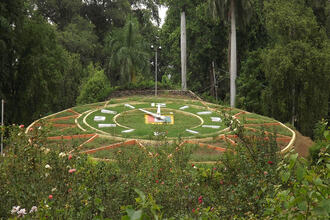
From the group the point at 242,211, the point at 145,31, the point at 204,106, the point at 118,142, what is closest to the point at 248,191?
the point at 242,211

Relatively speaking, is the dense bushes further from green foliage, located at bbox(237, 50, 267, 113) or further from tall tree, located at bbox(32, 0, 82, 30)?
tall tree, located at bbox(32, 0, 82, 30)

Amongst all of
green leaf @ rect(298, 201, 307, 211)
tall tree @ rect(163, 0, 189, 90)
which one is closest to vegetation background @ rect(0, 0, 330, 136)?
tall tree @ rect(163, 0, 189, 90)

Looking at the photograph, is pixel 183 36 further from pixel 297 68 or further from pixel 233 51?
pixel 297 68

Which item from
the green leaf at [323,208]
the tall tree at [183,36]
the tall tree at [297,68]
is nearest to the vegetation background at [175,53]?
the tall tree at [297,68]

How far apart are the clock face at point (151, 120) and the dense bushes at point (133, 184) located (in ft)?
15.5

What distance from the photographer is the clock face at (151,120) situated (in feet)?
38.7

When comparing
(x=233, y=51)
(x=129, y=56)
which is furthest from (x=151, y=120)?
(x=129, y=56)

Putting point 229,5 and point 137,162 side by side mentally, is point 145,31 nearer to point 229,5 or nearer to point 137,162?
point 229,5

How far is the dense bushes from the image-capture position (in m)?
3.97

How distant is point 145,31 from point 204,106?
911 inches

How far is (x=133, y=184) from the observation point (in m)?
5.05

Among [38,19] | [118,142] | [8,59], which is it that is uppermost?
[38,19]

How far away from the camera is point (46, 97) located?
1541cm

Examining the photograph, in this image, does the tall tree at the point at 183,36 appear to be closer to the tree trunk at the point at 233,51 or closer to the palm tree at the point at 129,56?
the palm tree at the point at 129,56
